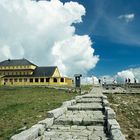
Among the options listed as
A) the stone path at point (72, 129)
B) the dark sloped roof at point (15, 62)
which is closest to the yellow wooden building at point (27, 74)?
the dark sloped roof at point (15, 62)

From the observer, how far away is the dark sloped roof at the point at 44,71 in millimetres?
93375

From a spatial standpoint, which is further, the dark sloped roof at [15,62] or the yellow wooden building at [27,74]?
the dark sloped roof at [15,62]

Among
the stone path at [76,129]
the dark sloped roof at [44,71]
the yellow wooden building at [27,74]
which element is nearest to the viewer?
the stone path at [76,129]

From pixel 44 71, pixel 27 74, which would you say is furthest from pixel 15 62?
pixel 44 71

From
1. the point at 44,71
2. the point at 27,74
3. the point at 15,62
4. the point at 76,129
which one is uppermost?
the point at 15,62

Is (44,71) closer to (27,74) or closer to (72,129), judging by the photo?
(27,74)

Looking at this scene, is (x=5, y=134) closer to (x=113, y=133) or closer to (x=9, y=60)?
(x=113, y=133)

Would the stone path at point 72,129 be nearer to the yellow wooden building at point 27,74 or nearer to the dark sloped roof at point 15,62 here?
the yellow wooden building at point 27,74

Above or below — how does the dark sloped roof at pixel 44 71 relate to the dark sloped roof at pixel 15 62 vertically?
below

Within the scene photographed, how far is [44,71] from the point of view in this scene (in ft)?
313

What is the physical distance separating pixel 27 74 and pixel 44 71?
6.62m

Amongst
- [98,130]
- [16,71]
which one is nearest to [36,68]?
[16,71]

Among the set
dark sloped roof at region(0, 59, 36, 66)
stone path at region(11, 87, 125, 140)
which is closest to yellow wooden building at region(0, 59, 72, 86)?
dark sloped roof at region(0, 59, 36, 66)

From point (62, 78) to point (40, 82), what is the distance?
680cm
